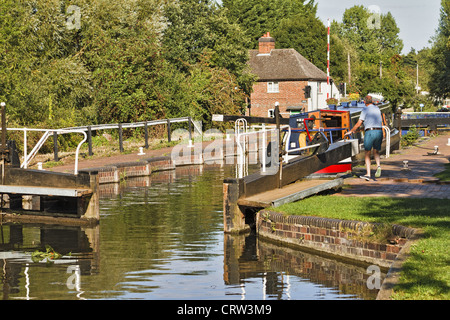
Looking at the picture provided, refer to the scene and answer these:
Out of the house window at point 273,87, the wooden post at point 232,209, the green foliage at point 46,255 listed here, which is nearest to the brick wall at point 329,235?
the wooden post at point 232,209

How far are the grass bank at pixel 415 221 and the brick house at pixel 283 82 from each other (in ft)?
193

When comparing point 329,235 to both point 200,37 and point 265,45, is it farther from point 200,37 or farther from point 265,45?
point 265,45

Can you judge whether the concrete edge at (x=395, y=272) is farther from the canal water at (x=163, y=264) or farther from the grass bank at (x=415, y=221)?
the canal water at (x=163, y=264)

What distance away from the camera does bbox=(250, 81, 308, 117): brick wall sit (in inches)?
2916

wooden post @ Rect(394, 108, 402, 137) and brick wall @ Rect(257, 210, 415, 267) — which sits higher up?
wooden post @ Rect(394, 108, 402, 137)

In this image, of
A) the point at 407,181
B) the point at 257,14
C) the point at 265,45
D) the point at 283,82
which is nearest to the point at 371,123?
the point at 407,181

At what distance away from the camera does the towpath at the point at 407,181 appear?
15719 mm

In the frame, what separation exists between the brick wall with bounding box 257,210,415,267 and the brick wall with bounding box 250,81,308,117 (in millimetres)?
60224

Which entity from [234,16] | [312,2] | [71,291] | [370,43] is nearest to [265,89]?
[234,16]

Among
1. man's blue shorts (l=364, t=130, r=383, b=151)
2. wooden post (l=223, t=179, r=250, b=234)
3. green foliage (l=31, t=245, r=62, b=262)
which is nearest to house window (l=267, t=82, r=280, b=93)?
man's blue shorts (l=364, t=130, r=383, b=151)

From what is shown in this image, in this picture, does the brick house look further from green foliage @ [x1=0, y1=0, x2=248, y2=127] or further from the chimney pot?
green foliage @ [x1=0, y1=0, x2=248, y2=127]

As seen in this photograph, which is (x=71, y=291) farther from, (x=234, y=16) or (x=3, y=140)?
(x=234, y=16)

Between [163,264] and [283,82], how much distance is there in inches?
2506
